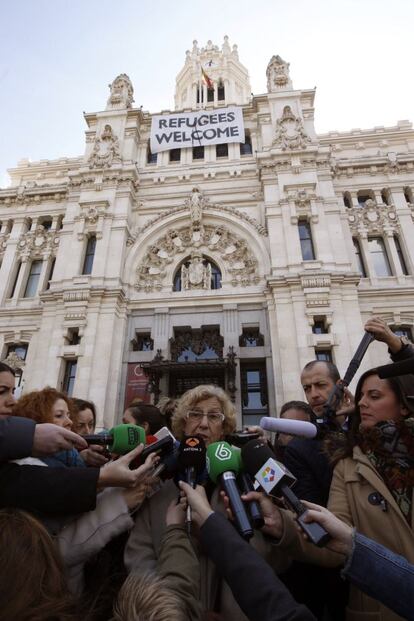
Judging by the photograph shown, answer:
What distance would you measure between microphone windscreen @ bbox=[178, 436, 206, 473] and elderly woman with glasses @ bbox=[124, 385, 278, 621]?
0.20 meters

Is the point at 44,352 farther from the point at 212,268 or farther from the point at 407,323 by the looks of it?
the point at 407,323

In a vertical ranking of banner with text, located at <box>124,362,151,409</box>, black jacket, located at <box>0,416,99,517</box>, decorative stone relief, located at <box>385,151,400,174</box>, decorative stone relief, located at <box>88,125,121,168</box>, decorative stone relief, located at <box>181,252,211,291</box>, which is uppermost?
decorative stone relief, located at <box>88,125,121,168</box>

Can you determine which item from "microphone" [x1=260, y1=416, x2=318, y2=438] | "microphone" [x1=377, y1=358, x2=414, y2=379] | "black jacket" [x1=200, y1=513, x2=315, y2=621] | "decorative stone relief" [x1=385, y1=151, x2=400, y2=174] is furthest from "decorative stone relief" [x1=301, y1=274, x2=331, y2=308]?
"black jacket" [x1=200, y1=513, x2=315, y2=621]

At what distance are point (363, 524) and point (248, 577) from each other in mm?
1077

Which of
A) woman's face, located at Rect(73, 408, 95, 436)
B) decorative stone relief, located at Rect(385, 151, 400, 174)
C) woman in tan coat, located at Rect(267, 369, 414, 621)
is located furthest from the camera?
decorative stone relief, located at Rect(385, 151, 400, 174)

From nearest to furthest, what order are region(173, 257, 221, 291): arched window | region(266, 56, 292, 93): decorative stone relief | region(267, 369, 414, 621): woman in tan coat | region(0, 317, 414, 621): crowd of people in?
region(0, 317, 414, 621): crowd of people, region(267, 369, 414, 621): woman in tan coat, region(173, 257, 221, 291): arched window, region(266, 56, 292, 93): decorative stone relief

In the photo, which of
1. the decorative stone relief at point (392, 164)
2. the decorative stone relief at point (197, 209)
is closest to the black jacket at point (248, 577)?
the decorative stone relief at point (197, 209)

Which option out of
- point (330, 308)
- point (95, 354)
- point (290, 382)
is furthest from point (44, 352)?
point (330, 308)

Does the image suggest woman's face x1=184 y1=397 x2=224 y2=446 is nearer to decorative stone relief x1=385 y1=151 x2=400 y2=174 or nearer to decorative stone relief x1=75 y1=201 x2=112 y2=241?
decorative stone relief x1=75 y1=201 x2=112 y2=241

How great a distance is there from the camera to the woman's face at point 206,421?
3389mm

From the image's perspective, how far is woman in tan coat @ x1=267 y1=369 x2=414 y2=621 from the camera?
2191mm

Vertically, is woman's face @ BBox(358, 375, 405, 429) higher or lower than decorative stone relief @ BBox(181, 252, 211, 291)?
lower

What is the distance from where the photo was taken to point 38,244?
745 inches

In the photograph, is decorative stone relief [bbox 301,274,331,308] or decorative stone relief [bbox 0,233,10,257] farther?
decorative stone relief [bbox 0,233,10,257]
